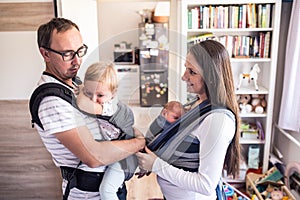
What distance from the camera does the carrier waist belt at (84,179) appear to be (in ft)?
3.22

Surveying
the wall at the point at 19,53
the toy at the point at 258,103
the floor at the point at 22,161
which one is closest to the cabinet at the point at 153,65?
the wall at the point at 19,53

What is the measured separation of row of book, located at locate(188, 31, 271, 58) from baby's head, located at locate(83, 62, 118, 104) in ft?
5.54

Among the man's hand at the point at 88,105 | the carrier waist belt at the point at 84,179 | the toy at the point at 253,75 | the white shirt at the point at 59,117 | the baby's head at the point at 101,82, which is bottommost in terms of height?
the carrier waist belt at the point at 84,179

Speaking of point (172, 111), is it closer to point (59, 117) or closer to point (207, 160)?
point (207, 160)

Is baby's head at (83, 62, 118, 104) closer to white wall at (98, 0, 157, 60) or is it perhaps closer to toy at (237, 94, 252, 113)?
white wall at (98, 0, 157, 60)

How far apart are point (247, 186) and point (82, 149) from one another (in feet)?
6.66

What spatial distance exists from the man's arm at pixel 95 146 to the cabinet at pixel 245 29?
1625 mm

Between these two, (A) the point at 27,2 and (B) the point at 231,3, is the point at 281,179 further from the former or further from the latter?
(A) the point at 27,2

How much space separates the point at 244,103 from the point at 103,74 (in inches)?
78.0

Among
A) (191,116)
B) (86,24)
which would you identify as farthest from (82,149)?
(86,24)

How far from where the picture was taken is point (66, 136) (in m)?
0.89

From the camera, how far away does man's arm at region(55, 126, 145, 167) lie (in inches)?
34.6

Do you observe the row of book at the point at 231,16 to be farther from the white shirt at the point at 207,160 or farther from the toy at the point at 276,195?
the white shirt at the point at 207,160

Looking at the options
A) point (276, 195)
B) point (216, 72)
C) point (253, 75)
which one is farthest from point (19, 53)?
point (276, 195)
